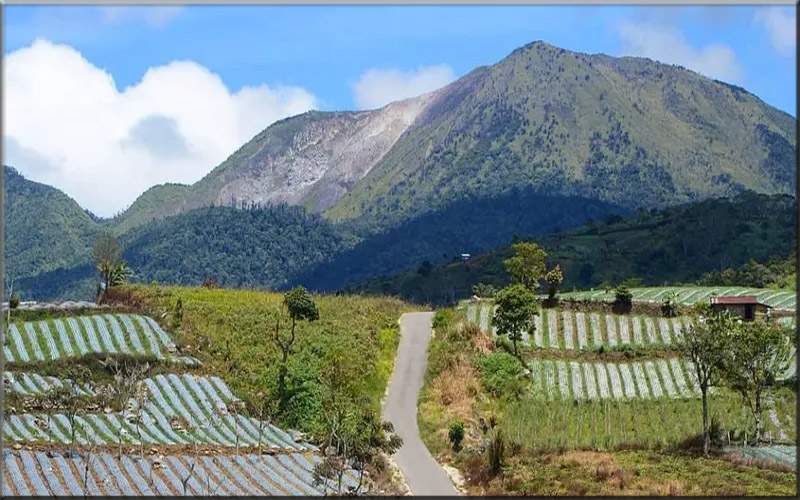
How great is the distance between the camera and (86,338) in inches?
1730

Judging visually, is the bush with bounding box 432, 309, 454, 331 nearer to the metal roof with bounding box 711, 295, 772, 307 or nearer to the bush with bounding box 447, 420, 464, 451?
the bush with bounding box 447, 420, 464, 451

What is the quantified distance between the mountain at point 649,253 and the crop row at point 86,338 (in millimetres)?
67292

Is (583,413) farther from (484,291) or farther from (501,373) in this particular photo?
(484,291)

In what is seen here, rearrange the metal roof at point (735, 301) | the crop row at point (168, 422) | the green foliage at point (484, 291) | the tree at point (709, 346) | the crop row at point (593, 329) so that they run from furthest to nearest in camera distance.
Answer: the green foliage at point (484, 291), the metal roof at point (735, 301), the crop row at point (593, 329), the tree at point (709, 346), the crop row at point (168, 422)

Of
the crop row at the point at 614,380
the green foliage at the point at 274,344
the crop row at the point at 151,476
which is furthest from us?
the crop row at the point at 614,380

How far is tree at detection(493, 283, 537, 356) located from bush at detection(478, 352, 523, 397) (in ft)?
4.73

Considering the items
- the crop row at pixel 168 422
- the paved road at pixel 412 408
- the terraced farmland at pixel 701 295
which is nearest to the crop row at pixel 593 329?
the terraced farmland at pixel 701 295

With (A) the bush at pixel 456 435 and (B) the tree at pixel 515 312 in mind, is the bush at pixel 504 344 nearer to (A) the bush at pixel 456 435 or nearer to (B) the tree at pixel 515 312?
(B) the tree at pixel 515 312

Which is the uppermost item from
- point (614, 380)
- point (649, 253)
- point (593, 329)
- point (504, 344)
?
point (649, 253)

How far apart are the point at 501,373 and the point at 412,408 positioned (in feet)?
17.2

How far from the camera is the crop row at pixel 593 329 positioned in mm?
49562

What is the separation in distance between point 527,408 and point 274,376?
11.5 m

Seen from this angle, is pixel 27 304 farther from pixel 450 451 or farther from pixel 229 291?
pixel 450 451

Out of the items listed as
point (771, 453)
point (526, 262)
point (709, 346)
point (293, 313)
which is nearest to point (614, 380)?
point (709, 346)
